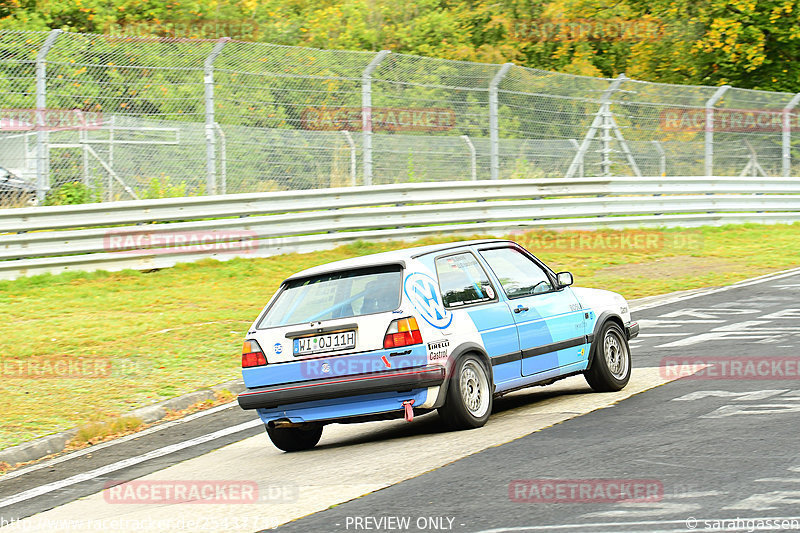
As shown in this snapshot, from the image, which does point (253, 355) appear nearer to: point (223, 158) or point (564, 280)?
point (564, 280)

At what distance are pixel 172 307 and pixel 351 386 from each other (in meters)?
7.22

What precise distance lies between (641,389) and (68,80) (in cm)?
1097

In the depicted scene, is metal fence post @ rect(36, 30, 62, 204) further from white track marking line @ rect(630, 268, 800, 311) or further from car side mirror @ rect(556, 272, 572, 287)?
car side mirror @ rect(556, 272, 572, 287)

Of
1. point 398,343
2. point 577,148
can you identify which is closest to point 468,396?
point 398,343

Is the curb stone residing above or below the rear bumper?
below

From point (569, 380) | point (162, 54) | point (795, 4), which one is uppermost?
point (795, 4)

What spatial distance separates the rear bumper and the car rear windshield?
47 cm

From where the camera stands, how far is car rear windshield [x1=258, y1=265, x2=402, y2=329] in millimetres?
7727

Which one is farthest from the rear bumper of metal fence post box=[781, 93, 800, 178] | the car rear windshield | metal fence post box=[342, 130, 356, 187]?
metal fence post box=[781, 93, 800, 178]

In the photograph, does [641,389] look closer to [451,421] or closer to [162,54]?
[451,421]

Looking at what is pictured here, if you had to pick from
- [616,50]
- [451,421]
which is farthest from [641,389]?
[616,50]

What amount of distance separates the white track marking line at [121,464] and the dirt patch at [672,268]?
9346 millimetres

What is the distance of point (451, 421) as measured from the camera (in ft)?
25.3

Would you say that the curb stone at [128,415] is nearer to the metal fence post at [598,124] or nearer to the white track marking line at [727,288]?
the white track marking line at [727,288]
